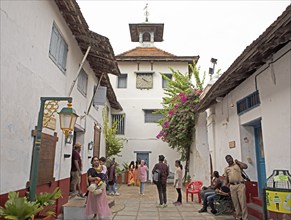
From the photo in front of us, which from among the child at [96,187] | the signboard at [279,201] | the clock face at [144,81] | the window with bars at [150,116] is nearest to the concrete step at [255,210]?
the signboard at [279,201]

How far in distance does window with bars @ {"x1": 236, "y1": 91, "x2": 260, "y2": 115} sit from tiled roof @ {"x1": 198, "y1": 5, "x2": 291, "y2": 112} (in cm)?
53

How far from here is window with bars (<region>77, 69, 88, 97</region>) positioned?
8.38 metres

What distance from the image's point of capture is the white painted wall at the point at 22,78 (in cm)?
379

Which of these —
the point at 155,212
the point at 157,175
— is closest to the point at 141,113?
the point at 157,175

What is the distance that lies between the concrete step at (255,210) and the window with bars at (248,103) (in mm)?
2443

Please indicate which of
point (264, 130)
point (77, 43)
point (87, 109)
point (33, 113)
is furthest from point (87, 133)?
point (264, 130)

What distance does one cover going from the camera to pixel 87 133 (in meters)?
9.36

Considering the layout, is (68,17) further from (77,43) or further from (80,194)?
(80,194)

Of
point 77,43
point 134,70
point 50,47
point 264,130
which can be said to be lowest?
point 264,130

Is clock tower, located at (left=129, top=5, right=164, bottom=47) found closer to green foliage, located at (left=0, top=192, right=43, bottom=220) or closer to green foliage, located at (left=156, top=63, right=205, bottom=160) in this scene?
green foliage, located at (left=156, top=63, right=205, bottom=160)

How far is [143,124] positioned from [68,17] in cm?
1148

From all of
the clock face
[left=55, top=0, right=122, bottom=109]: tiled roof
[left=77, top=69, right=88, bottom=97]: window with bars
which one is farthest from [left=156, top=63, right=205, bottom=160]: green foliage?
[left=77, top=69, right=88, bottom=97]: window with bars

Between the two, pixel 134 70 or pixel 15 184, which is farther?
pixel 134 70

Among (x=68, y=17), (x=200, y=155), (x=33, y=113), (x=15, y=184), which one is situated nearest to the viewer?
(x=15, y=184)
